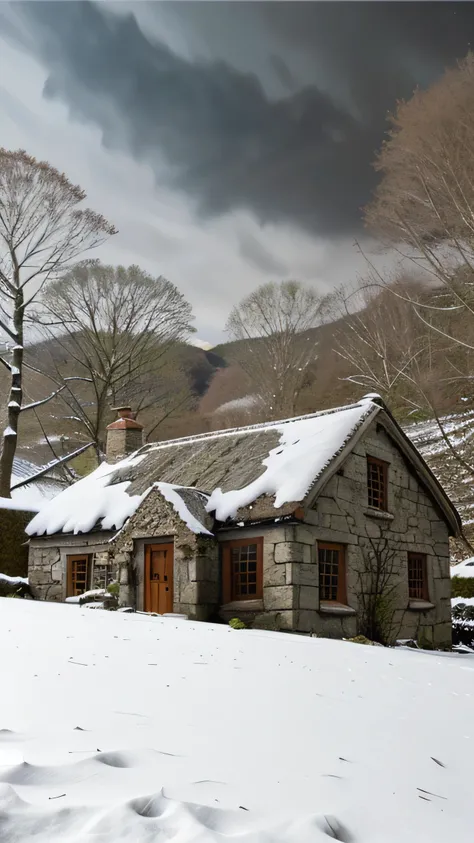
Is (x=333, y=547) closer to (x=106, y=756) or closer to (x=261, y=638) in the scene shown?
(x=261, y=638)

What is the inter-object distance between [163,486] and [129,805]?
419 inches

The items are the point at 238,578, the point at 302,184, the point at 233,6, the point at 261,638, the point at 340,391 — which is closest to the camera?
the point at 261,638

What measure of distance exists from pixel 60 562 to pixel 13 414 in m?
5.52

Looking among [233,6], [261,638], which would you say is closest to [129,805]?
[261,638]

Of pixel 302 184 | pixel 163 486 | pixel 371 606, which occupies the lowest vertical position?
pixel 371 606

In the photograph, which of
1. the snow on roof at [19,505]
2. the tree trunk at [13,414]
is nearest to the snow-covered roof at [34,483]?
the tree trunk at [13,414]

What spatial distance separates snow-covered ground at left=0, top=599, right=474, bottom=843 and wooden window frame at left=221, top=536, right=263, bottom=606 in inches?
203

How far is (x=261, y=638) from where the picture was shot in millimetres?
9117

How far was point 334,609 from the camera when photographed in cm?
1251

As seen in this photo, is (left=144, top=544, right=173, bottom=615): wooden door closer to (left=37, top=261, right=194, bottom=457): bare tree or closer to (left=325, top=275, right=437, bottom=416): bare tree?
(left=325, top=275, right=437, bottom=416): bare tree

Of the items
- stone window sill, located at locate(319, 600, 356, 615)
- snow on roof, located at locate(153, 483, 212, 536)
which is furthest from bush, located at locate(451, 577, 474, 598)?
snow on roof, located at locate(153, 483, 212, 536)

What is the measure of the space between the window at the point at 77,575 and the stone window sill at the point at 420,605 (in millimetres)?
7167

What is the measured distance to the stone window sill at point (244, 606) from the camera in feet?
40.4

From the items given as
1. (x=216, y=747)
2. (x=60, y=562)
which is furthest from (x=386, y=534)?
(x=216, y=747)
